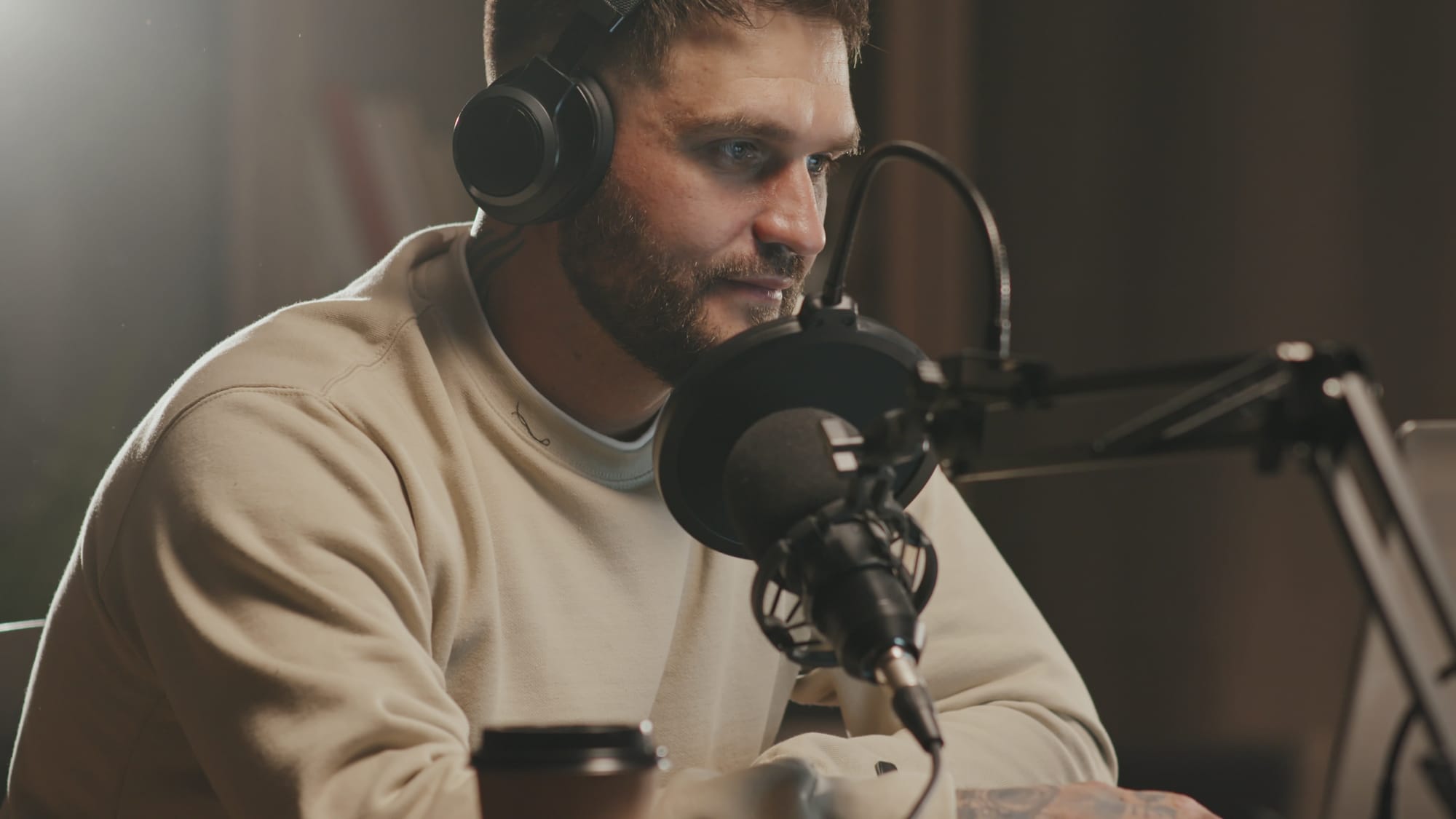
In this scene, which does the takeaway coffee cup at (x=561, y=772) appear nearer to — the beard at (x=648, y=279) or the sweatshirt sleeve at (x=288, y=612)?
the sweatshirt sleeve at (x=288, y=612)

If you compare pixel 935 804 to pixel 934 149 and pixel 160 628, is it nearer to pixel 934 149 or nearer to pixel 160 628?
pixel 160 628

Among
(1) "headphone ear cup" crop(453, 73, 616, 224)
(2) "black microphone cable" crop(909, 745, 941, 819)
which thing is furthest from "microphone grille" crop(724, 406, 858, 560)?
(1) "headphone ear cup" crop(453, 73, 616, 224)

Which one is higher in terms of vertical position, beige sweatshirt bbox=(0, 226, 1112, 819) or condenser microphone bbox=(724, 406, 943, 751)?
condenser microphone bbox=(724, 406, 943, 751)

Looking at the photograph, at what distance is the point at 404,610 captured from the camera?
38.8 inches

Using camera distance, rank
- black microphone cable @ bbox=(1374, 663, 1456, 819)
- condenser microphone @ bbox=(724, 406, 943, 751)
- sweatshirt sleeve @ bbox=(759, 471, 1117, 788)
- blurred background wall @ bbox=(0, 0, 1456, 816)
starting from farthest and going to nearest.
→ blurred background wall @ bbox=(0, 0, 1456, 816) < sweatshirt sleeve @ bbox=(759, 471, 1117, 788) < condenser microphone @ bbox=(724, 406, 943, 751) < black microphone cable @ bbox=(1374, 663, 1456, 819)

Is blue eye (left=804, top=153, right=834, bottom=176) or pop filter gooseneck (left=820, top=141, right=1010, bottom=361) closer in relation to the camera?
pop filter gooseneck (left=820, top=141, right=1010, bottom=361)

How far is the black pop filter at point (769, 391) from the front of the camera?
2.92 ft

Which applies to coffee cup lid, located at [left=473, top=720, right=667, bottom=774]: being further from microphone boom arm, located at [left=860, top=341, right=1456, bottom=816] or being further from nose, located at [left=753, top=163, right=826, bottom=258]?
nose, located at [left=753, top=163, right=826, bottom=258]

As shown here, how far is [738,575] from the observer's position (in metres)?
1.34

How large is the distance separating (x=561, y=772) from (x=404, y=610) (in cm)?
39

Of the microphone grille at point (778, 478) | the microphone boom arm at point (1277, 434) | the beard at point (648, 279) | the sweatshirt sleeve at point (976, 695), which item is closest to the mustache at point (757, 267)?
the beard at point (648, 279)

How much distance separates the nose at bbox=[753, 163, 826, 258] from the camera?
122cm

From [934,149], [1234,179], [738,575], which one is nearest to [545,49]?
[738,575]

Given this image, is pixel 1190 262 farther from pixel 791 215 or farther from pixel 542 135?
pixel 542 135
